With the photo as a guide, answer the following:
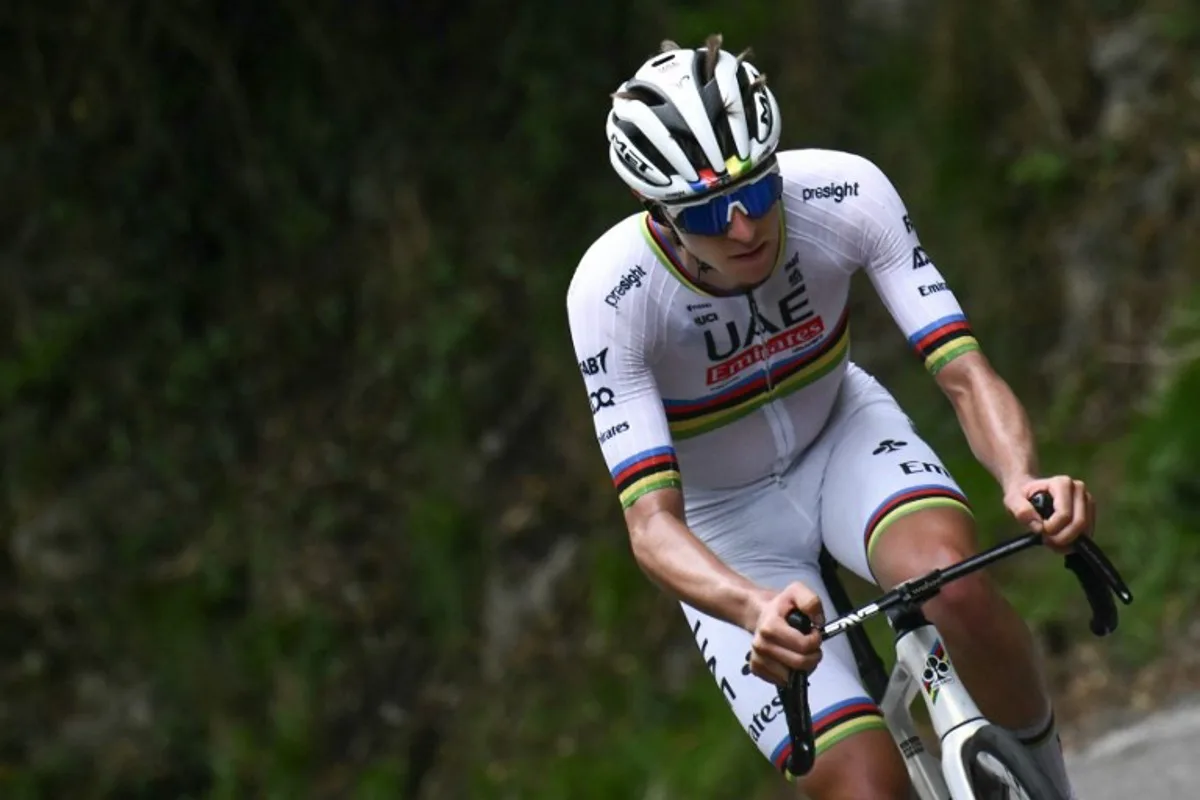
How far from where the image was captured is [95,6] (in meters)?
12.3

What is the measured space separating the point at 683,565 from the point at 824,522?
2.53 ft

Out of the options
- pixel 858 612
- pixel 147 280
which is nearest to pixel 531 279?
pixel 147 280

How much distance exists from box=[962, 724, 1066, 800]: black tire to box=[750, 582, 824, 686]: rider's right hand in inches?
17.1

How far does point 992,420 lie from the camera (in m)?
4.18

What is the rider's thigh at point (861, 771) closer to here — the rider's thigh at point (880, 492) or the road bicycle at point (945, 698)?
the road bicycle at point (945, 698)

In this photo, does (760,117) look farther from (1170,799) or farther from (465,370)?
(465,370)

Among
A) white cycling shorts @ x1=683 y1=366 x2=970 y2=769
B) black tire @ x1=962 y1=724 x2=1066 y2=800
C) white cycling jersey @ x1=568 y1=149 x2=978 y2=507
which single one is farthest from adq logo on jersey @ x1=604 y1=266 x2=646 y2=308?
black tire @ x1=962 y1=724 x2=1066 y2=800

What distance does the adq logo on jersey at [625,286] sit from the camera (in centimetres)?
452

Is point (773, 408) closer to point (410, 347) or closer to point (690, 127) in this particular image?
point (690, 127)

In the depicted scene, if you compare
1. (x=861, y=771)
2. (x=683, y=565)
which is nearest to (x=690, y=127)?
(x=683, y=565)

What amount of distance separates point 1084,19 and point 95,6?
6895mm

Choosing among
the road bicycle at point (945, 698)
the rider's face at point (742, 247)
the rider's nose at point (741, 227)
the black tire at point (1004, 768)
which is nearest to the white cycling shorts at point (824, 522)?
the road bicycle at point (945, 698)

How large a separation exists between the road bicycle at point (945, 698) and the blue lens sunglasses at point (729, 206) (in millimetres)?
966

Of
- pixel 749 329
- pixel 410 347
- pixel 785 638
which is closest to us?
pixel 785 638
